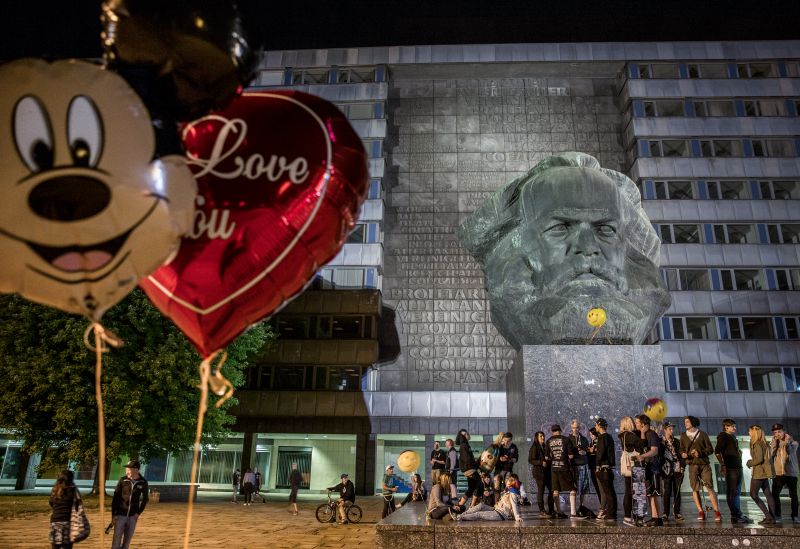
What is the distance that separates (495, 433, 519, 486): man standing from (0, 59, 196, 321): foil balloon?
8.55 m

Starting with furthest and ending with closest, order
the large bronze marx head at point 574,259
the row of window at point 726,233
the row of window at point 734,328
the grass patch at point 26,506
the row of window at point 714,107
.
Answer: the row of window at point 714,107 → the row of window at point 726,233 → the row of window at point 734,328 → the grass patch at point 26,506 → the large bronze marx head at point 574,259

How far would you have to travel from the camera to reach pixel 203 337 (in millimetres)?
4180

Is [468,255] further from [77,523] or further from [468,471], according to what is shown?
[77,523]

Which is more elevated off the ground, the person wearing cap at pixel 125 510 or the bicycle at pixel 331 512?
the person wearing cap at pixel 125 510

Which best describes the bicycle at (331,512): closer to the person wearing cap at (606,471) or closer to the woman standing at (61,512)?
the woman standing at (61,512)

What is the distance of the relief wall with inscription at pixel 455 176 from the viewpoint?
35750mm

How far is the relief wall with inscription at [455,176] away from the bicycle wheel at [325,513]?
1793 centimetres

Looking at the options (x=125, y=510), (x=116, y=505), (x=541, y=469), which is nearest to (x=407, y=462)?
(x=541, y=469)

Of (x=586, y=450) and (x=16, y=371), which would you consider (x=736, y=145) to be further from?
(x=16, y=371)

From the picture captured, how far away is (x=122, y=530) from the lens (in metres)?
8.91

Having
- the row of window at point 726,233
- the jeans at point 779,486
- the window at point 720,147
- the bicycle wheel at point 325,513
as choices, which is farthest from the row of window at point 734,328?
the jeans at point 779,486

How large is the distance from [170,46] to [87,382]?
65.8ft

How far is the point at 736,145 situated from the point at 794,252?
8.46 meters

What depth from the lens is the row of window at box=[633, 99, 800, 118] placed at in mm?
40500
